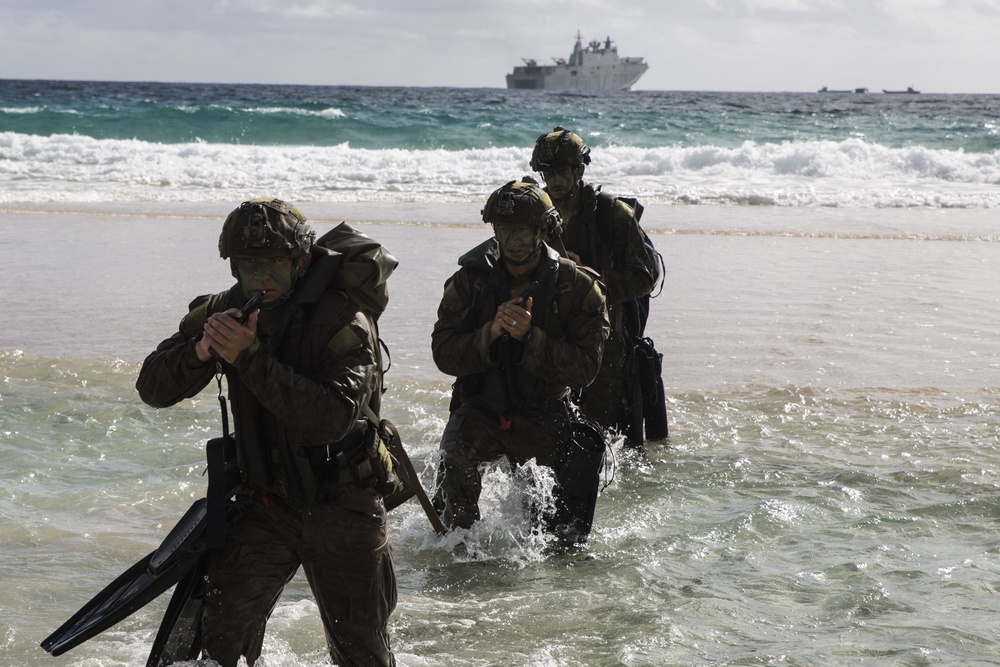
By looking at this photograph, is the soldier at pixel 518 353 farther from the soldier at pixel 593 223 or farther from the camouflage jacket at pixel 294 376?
the camouflage jacket at pixel 294 376

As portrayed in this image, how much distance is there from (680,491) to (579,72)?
11092 cm

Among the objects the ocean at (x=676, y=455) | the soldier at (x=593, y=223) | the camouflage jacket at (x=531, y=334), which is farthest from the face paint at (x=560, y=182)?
the ocean at (x=676, y=455)

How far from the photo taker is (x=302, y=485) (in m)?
3.48

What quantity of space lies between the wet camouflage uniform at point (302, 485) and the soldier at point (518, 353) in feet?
4.33

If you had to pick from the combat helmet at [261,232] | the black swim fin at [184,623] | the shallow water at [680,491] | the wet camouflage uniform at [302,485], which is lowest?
the shallow water at [680,491]

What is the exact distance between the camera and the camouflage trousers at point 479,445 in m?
5.20

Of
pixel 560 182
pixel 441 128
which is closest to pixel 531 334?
pixel 560 182

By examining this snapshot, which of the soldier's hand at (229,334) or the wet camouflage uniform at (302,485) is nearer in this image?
the soldier's hand at (229,334)

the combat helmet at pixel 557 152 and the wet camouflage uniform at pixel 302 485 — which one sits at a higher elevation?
the combat helmet at pixel 557 152

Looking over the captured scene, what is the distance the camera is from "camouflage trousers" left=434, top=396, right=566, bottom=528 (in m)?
5.20

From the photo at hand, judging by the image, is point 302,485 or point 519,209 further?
point 519,209

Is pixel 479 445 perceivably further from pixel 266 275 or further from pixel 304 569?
pixel 266 275

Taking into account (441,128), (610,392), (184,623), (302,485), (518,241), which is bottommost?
(184,623)

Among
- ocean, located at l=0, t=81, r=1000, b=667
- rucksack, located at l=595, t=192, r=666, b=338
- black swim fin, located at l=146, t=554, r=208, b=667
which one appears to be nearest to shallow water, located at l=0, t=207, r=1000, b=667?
ocean, located at l=0, t=81, r=1000, b=667
